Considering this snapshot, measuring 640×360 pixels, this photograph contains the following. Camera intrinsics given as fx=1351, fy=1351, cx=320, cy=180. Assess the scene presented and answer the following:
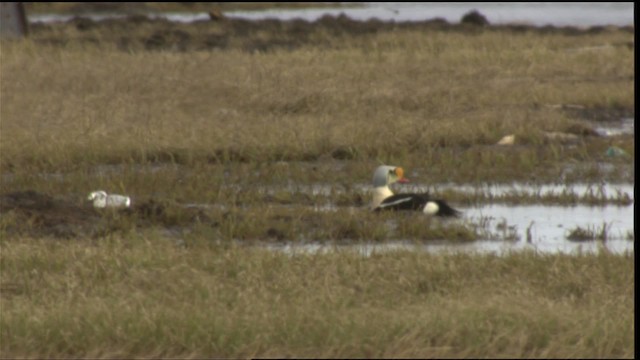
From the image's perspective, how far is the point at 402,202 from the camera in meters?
10.5

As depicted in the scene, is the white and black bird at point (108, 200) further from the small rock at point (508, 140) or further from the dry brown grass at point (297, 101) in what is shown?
the small rock at point (508, 140)

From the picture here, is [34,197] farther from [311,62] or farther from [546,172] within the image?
[311,62]

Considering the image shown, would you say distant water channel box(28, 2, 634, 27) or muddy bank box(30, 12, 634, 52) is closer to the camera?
muddy bank box(30, 12, 634, 52)

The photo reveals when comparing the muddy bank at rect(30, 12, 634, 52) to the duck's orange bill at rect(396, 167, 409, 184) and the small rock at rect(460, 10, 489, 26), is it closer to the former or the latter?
the small rock at rect(460, 10, 489, 26)

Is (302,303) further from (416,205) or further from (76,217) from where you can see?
(416,205)

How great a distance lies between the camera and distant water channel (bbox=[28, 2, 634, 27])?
134 ft

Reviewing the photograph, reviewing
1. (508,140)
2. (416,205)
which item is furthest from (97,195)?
(508,140)

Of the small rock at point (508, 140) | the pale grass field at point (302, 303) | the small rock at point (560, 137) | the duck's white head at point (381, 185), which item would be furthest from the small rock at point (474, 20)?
the pale grass field at point (302, 303)

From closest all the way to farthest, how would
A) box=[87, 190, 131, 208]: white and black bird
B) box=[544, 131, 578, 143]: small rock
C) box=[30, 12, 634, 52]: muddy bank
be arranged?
box=[87, 190, 131, 208]: white and black bird < box=[544, 131, 578, 143]: small rock < box=[30, 12, 634, 52]: muddy bank

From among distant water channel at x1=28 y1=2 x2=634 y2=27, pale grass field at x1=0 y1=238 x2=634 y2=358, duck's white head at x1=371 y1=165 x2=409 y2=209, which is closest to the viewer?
pale grass field at x1=0 y1=238 x2=634 y2=358

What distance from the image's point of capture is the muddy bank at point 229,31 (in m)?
26.7

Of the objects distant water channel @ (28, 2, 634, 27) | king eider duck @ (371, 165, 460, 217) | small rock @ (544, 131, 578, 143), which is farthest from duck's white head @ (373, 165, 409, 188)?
distant water channel @ (28, 2, 634, 27)

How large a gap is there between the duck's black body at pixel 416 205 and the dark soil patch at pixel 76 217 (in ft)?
4.68

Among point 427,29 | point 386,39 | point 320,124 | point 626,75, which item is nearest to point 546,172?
point 320,124
